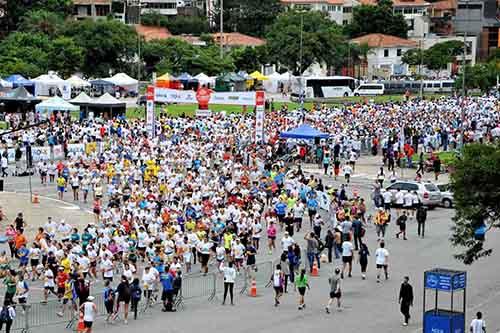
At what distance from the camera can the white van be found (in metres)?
108

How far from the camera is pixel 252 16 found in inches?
5842

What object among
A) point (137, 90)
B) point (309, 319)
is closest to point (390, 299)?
point (309, 319)

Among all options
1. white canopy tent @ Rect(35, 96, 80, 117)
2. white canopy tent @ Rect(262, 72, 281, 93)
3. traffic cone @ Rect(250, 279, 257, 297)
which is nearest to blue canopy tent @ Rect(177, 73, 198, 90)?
white canopy tent @ Rect(262, 72, 281, 93)

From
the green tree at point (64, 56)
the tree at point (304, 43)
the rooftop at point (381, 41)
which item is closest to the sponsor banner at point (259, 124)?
the green tree at point (64, 56)

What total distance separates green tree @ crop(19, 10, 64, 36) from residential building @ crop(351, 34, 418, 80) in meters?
41.2

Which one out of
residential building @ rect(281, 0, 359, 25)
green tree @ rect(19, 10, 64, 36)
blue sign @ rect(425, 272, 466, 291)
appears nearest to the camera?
blue sign @ rect(425, 272, 466, 291)

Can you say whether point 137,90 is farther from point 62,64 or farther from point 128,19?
point 128,19

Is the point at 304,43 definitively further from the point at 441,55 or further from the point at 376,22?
the point at 376,22

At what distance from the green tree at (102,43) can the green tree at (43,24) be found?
185 centimetres

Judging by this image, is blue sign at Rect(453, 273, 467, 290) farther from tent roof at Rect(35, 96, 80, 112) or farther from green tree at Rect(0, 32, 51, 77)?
green tree at Rect(0, 32, 51, 77)

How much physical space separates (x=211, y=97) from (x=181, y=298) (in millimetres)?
33113

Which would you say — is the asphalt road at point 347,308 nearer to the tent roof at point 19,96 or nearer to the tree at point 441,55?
the tent roof at point 19,96

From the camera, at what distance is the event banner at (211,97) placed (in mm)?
56406

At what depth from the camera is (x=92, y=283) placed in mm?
26828
